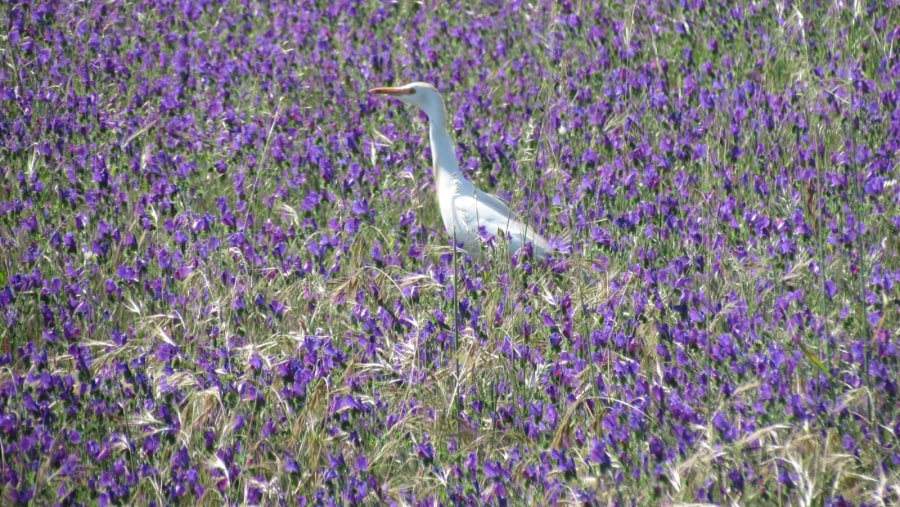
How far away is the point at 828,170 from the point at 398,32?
3366 mm

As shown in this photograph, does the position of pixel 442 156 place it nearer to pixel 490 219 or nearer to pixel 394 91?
pixel 394 91

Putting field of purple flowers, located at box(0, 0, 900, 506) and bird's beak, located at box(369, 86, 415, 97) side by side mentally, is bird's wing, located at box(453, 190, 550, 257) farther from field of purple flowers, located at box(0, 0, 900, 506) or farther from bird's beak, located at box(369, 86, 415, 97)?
bird's beak, located at box(369, 86, 415, 97)

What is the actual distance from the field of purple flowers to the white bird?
0.15 metres

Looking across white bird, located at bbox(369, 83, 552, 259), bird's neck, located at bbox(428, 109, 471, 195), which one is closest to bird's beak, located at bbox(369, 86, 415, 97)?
white bird, located at bbox(369, 83, 552, 259)

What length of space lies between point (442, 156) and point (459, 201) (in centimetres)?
35

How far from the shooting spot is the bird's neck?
18.5 feet

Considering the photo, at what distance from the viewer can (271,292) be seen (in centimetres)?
480

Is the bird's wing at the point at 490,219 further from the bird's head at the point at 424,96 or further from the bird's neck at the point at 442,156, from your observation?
the bird's head at the point at 424,96

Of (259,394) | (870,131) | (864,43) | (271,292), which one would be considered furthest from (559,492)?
(864,43)

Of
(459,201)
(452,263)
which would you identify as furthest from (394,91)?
(452,263)

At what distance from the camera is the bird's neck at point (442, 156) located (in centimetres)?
563

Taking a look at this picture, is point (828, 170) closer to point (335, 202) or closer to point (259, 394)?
point (335, 202)

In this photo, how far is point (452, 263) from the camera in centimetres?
495

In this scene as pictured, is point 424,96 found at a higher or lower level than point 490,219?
higher
